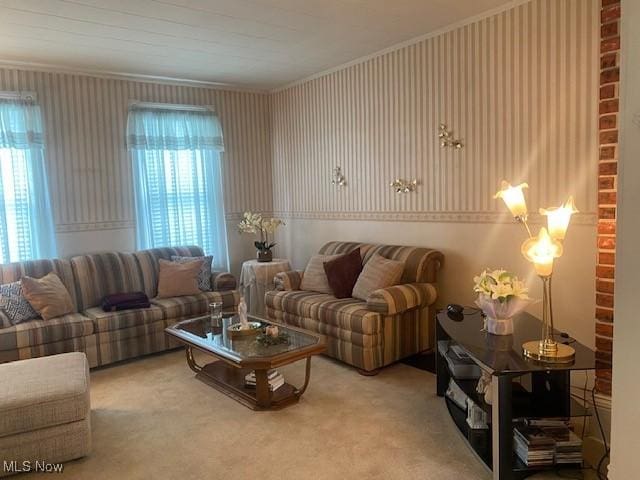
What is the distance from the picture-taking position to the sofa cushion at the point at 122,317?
4008 millimetres

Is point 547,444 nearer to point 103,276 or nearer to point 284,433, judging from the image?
point 284,433

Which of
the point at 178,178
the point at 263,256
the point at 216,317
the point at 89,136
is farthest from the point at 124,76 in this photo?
the point at 216,317

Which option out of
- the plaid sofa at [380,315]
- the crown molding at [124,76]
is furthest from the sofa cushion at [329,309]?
the crown molding at [124,76]

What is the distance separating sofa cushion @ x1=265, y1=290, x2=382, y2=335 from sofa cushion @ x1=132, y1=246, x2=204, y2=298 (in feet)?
3.66

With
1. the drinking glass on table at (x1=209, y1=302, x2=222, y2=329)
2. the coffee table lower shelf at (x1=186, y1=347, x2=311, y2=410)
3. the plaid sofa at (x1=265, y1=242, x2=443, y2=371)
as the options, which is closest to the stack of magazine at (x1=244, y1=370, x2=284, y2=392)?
the coffee table lower shelf at (x1=186, y1=347, x2=311, y2=410)

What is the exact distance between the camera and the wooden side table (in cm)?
507

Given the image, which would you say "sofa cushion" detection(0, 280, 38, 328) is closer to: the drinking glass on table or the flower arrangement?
the drinking glass on table

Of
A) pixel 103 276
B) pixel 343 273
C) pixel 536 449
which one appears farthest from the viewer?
pixel 103 276

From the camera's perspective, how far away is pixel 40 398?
247 centimetres

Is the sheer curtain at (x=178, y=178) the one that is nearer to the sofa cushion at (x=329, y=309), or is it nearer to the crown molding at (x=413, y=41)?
the crown molding at (x=413, y=41)

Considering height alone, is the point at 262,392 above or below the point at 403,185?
below

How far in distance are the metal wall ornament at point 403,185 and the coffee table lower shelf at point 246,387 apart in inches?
73.8

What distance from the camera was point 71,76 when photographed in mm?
4648

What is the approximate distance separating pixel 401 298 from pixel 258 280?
1.88 meters
